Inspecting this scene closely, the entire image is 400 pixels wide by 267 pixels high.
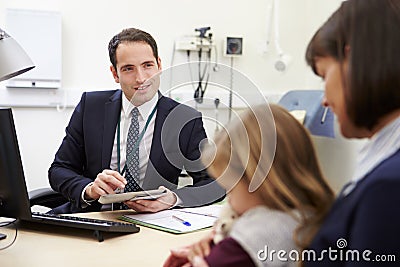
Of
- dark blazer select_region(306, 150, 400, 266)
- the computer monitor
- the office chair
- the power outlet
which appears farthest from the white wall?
dark blazer select_region(306, 150, 400, 266)

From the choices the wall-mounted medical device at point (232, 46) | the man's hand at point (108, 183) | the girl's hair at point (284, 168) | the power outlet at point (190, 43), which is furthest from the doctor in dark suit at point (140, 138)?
the wall-mounted medical device at point (232, 46)

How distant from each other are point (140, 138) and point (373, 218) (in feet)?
4.38

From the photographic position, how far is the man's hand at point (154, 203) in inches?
64.6

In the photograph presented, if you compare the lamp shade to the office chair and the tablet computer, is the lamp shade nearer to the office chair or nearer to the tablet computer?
the tablet computer

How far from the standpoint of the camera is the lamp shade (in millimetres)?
1432

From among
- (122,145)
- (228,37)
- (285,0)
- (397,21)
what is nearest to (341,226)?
(397,21)

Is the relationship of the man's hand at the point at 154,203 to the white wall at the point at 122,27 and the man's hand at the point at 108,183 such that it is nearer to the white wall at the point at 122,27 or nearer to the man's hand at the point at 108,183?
the man's hand at the point at 108,183

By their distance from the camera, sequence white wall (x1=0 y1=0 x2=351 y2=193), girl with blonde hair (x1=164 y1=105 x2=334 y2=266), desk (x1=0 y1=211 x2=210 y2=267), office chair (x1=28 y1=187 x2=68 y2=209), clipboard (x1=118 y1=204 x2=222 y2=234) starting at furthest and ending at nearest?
white wall (x1=0 y1=0 x2=351 y2=193)
office chair (x1=28 y1=187 x2=68 y2=209)
clipboard (x1=118 y1=204 x2=222 y2=234)
desk (x1=0 y1=211 x2=210 y2=267)
girl with blonde hair (x1=164 y1=105 x2=334 y2=266)

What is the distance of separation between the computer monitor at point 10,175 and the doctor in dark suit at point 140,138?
374mm

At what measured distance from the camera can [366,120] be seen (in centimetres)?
67

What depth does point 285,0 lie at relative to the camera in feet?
11.6

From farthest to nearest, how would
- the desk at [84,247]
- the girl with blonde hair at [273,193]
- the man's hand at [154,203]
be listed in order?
the man's hand at [154,203] → the desk at [84,247] → the girl with blonde hair at [273,193]

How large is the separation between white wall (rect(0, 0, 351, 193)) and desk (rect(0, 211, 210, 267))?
1.58m

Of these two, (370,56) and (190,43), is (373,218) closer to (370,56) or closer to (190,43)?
(370,56)
